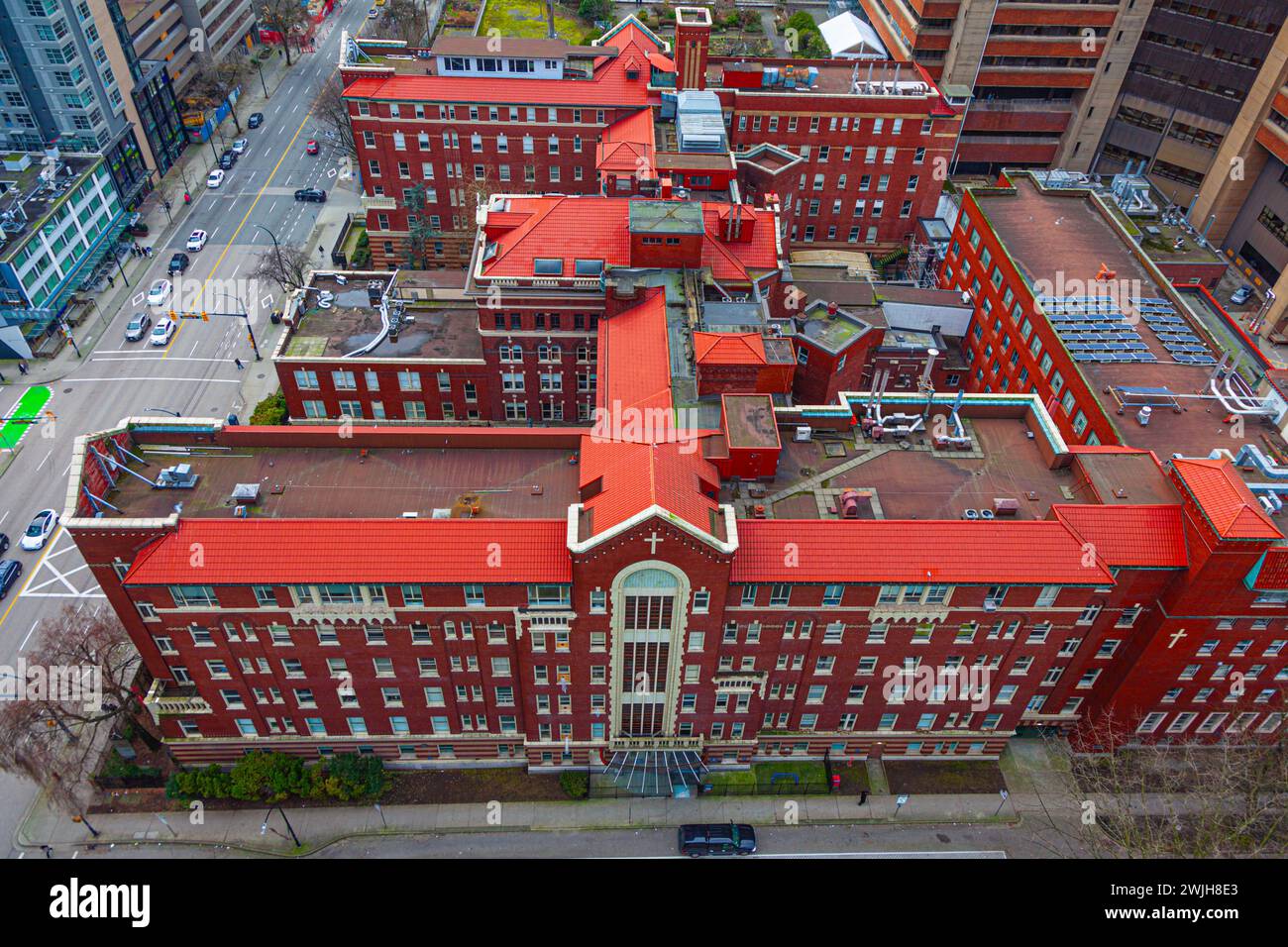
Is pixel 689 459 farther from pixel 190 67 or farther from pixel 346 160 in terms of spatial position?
pixel 190 67

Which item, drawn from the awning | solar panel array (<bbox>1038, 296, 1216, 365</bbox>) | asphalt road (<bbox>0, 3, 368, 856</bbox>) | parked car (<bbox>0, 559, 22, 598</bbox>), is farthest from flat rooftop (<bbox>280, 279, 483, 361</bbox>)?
solar panel array (<bbox>1038, 296, 1216, 365</bbox>)

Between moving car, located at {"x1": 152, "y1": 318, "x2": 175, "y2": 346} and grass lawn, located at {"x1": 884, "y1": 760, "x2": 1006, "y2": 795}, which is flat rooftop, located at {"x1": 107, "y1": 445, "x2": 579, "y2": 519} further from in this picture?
moving car, located at {"x1": 152, "y1": 318, "x2": 175, "y2": 346}

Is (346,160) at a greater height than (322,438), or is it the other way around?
(322,438)

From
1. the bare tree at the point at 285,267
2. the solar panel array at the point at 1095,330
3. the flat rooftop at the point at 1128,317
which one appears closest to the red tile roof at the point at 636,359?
the flat rooftop at the point at 1128,317

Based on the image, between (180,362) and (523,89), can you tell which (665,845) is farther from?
(523,89)
